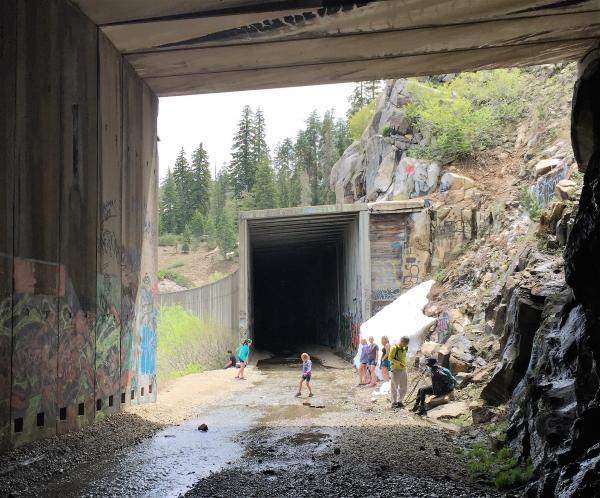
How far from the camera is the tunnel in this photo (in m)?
25.8

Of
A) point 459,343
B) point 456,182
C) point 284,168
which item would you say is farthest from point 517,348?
point 284,168

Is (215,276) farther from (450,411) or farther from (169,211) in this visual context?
(450,411)

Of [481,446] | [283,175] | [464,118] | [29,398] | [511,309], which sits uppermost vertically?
[283,175]

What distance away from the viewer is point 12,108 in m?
7.66

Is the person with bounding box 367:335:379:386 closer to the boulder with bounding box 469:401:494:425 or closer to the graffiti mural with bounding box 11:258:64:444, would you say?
the boulder with bounding box 469:401:494:425

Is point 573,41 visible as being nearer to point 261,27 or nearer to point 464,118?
point 261,27

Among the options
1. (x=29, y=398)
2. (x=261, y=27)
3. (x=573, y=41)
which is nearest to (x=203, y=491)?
(x=29, y=398)

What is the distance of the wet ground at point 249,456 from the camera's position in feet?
20.2

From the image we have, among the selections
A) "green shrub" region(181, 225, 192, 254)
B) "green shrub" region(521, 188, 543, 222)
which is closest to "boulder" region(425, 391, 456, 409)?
"green shrub" region(521, 188, 543, 222)

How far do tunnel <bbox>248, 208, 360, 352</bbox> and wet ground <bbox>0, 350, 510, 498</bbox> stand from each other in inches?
531

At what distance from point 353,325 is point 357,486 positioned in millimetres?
18780

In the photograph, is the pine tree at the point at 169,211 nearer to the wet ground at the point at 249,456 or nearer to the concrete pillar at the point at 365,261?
the concrete pillar at the point at 365,261

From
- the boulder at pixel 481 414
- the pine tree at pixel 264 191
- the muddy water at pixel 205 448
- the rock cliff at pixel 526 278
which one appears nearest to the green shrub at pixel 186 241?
the pine tree at pixel 264 191

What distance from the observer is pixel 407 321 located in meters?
18.1
